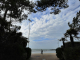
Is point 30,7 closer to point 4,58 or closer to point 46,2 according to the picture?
point 46,2

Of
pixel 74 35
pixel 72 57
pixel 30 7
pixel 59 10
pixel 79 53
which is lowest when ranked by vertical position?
pixel 72 57

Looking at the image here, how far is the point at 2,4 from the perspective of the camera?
852 centimetres

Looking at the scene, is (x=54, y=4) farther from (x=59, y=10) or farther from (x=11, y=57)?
(x=11, y=57)

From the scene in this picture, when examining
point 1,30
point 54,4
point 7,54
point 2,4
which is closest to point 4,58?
point 7,54

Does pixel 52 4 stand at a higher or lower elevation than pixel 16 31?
higher

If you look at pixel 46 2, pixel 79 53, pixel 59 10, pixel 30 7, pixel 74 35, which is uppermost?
pixel 30 7

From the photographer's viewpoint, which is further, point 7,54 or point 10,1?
point 10,1

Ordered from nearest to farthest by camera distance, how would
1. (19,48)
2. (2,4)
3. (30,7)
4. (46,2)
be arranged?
(19,48)
(46,2)
(2,4)
(30,7)

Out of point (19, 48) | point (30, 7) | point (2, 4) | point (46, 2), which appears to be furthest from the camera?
point (30, 7)

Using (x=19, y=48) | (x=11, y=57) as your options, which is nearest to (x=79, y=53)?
(x=19, y=48)

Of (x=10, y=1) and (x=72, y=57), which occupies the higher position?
(x=10, y=1)

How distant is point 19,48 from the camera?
6.18 meters

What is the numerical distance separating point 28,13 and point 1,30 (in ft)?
20.8

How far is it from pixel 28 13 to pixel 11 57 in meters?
7.30
